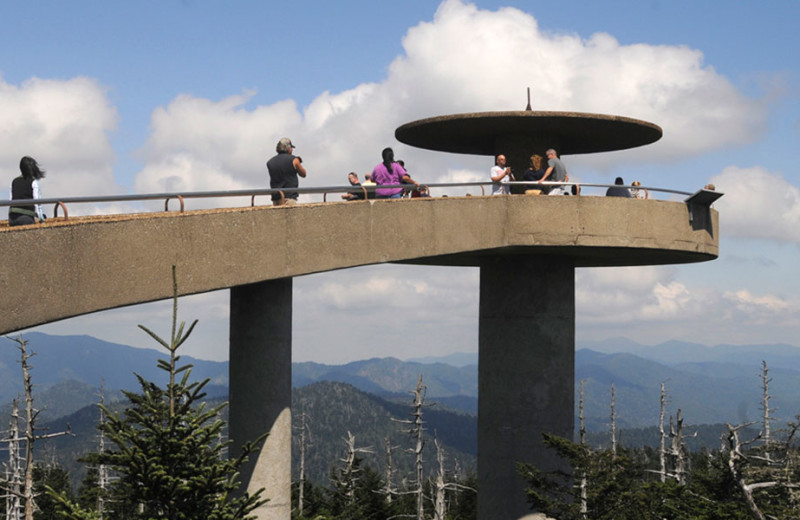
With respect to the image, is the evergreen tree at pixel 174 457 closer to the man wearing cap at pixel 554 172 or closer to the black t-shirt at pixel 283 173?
the black t-shirt at pixel 283 173

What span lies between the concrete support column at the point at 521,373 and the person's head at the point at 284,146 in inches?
272

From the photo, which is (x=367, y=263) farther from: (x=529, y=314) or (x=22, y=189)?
(x=22, y=189)

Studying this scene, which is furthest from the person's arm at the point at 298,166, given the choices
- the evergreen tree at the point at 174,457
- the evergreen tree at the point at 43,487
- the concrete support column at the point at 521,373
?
the evergreen tree at the point at 43,487

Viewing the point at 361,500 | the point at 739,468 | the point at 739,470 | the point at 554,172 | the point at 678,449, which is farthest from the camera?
the point at 361,500

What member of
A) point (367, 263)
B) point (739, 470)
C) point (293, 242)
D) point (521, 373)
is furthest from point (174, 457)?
point (521, 373)

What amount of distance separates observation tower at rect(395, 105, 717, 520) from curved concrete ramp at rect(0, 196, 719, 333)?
0.12 metres

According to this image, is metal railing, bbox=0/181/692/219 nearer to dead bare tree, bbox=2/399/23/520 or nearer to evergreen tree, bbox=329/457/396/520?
dead bare tree, bbox=2/399/23/520

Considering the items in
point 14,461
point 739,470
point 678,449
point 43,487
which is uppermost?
point 739,470

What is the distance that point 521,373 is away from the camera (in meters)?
21.3

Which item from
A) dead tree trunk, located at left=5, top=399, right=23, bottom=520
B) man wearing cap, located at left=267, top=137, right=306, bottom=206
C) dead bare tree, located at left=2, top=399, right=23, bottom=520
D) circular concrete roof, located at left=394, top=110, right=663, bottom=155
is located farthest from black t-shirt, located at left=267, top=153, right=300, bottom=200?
dead tree trunk, located at left=5, top=399, right=23, bottom=520

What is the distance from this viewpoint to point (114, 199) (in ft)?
44.7

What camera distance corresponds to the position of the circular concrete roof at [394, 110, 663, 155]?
69.9ft

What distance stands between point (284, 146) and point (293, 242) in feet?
8.12

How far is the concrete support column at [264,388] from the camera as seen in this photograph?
55.6ft
